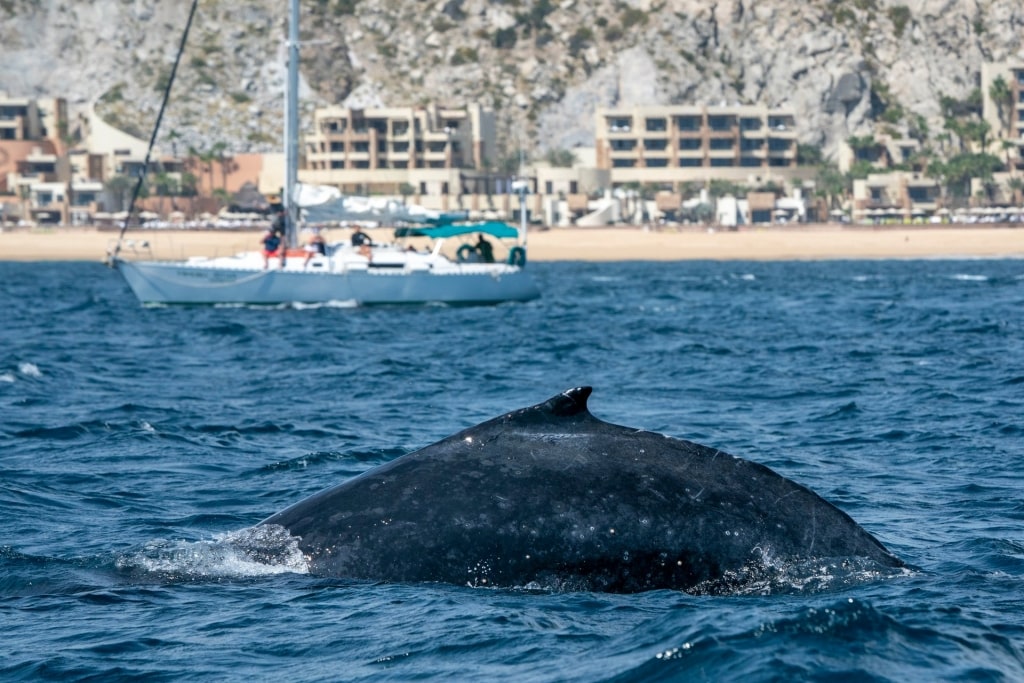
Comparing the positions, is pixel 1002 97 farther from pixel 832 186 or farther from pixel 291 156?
pixel 291 156

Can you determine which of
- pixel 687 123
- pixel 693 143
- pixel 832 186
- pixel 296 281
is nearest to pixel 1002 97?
pixel 832 186

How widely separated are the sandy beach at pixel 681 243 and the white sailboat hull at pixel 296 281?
53.6 m

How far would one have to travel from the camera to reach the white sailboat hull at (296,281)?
47.0 m

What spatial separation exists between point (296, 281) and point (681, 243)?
70201 millimetres

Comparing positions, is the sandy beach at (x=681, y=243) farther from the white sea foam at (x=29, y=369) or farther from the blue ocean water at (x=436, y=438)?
the white sea foam at (x=29, y=369)

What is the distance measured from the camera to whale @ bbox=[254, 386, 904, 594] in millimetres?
7957

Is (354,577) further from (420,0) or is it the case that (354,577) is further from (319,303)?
(420,0)

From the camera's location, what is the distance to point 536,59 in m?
177

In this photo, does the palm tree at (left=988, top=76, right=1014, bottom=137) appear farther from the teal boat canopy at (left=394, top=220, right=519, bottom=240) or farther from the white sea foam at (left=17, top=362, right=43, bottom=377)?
the white sea foam at (left=17, top=362, right=43, bottom=377)

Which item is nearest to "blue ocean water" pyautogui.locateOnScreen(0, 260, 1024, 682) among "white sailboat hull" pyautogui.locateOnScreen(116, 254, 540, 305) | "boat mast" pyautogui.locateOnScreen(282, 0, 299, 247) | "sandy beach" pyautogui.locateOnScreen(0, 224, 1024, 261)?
"white sailboat hull" pyautogui.locateOnScreen(116, 254, 540, 305)

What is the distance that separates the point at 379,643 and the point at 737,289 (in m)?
54.2

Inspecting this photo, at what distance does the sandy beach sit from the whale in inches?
3717

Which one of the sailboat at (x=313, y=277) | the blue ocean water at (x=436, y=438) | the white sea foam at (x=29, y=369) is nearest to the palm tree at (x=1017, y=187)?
the sailboat at (x=313, y=277)

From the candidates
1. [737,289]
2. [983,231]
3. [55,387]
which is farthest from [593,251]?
[55,387]
